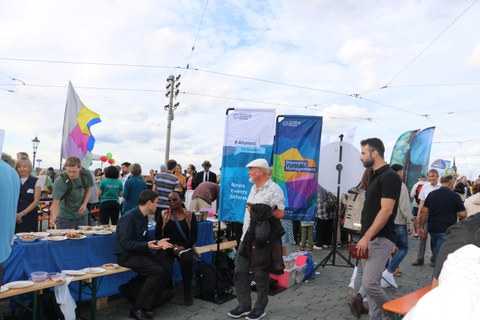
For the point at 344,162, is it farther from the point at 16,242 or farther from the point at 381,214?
the point at 16,242

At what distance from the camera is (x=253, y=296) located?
16.6 ft

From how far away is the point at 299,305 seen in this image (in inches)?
184

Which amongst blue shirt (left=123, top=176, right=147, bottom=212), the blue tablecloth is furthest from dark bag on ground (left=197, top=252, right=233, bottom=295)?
blue shirt (left=123, top=176, right=147, bottom=212)

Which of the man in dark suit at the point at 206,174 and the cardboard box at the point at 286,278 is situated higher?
the man in dark suit at the point at 206,174

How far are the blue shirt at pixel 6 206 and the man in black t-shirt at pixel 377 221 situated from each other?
291 cm

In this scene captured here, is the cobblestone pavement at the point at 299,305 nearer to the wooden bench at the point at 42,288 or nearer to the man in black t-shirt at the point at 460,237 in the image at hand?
the wooden bench at the point at 42,288

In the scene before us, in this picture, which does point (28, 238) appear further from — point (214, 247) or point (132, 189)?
point (132, 189)

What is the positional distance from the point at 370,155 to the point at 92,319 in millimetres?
3255

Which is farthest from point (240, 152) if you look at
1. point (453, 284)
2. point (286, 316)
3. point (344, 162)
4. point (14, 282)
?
point (453, 284)

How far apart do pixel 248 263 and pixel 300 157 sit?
222 centimetres

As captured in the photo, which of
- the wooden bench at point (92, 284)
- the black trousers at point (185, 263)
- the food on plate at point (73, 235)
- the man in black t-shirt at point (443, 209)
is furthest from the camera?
the man in black t-shirt at point (443, 209)

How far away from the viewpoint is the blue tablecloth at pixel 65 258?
144 inches

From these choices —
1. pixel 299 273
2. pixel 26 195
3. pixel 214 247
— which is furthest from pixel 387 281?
pixel 26 195

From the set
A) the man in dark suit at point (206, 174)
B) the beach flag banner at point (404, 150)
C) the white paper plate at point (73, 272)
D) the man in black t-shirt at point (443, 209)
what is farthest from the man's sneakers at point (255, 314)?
the beach flag banner at point (404, 150)
